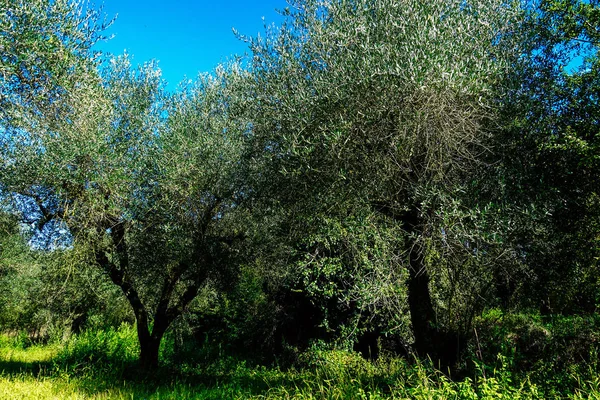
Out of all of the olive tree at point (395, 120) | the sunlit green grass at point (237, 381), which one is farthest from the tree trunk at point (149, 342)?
the olive tree at point (395, 120)

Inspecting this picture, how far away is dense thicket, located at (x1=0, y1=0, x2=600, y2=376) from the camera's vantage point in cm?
624

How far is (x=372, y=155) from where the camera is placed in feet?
21.8

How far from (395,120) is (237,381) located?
289 inches

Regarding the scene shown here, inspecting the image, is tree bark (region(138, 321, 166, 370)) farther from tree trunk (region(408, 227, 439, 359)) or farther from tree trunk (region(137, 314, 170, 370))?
tree trunk (region(408, 227, 439, 359))

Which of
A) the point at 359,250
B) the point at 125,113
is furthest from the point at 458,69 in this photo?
the point at 125,113

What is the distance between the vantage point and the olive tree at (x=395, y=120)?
6090 mm

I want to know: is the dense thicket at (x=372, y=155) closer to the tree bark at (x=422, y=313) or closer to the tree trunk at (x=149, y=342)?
the tree bark at (x=422, y=313)

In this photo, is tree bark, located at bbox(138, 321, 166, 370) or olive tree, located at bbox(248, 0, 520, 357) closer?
olive tree, located at bbox(248, 0, 520, 357)

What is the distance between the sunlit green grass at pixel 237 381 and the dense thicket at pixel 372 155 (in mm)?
942

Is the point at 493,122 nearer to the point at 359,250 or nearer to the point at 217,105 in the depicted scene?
the point at 359,250

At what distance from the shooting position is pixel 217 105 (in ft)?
36.8

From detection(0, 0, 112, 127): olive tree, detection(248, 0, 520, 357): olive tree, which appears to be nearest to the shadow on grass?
detection(248, 0, 520, 357): olive tree

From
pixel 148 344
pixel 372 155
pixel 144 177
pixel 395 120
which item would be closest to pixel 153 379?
pixel 148 344

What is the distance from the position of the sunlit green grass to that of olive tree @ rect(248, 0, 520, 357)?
1.34 meters
